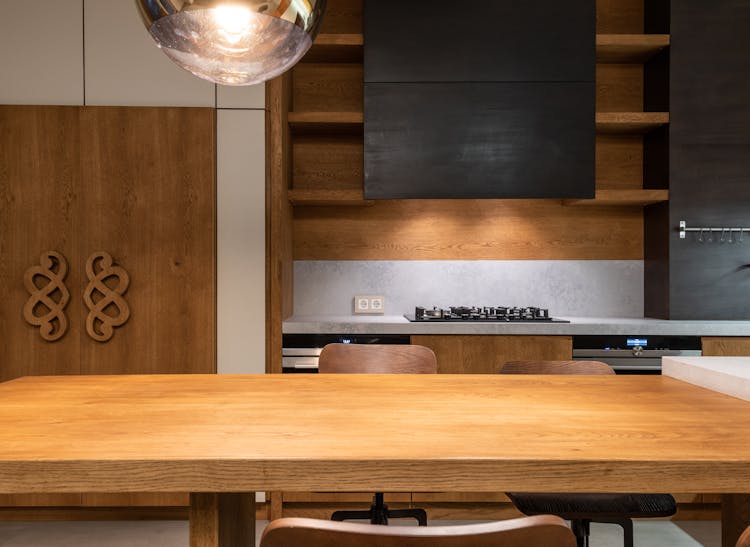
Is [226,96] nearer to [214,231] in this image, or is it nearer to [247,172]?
Answer: [247,172]

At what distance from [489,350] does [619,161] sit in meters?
1.63

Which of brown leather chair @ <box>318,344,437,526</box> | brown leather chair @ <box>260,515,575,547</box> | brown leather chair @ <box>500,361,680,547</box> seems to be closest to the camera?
brown leather chair @ <box>260,515,575,547</box>

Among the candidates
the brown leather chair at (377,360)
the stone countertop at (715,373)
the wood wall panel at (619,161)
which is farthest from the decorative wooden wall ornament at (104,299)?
the wood wall panel at (619,161)

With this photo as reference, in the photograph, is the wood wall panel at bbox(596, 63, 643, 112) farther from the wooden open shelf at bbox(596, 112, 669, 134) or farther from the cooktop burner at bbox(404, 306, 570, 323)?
the cooktop burner at bbox(404, 306, 570, 323)

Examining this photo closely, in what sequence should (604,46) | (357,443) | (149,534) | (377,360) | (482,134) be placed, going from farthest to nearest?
(604,46), (482,134), (149,534), (377,360), (357,443)

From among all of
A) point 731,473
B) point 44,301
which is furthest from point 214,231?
point 731,473

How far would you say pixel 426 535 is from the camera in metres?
0.67

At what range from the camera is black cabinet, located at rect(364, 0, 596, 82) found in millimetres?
3141

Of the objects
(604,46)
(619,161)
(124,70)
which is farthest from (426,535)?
(619,161)

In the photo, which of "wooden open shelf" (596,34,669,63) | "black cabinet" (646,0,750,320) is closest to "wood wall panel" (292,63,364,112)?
"wooden open shelf" (596,34,669,63)

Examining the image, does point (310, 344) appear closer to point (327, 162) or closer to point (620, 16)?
point (327, 162)

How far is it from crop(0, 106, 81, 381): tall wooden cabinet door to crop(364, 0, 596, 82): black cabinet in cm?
163

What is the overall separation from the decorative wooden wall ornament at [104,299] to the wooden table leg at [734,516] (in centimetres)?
254

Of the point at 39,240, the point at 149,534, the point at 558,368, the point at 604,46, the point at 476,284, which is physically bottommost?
the point at 149,534
